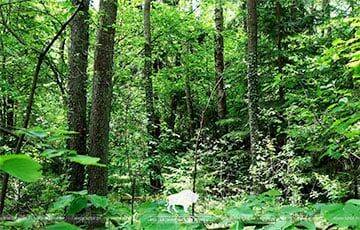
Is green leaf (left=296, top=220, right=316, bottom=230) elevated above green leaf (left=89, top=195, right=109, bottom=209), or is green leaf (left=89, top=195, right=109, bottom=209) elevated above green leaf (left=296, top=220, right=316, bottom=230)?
green leaf (left=89, top=195, right=109, bottom=209)

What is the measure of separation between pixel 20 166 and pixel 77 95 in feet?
21.8

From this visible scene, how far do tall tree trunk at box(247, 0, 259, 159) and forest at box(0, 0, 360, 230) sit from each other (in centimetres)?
3

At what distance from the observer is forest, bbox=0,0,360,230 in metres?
1.51

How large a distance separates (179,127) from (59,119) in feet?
33.1

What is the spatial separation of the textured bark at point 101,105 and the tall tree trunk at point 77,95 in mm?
591

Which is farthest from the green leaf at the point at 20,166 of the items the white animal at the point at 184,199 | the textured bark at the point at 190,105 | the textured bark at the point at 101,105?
the textured bark at the point at 190,105

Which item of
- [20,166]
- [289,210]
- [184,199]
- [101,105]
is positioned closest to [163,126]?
[101,105]

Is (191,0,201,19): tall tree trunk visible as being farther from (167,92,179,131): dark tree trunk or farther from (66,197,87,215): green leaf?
(66,197,87,215): green leaf

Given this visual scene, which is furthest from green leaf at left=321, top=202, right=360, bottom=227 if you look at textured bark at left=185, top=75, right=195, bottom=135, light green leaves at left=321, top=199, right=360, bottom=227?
textured bark at left=185, top=75, right=195, bottom=135

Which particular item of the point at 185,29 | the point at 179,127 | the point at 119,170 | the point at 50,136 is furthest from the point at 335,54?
the point at 179,127

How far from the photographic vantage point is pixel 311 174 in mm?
8828

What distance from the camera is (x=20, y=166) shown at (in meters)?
0.72

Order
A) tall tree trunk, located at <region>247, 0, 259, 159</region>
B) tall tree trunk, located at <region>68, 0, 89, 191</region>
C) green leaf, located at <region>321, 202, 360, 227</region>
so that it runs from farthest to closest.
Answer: tall tree trunk, located at <region>247, 0, 259, 159</region> < tall tree trunk, located at <region>68, 0, 89, 191</region> < green leaf, located at <region>321, 202, 360, 227</region>

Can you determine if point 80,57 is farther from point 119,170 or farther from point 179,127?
point 179,127
